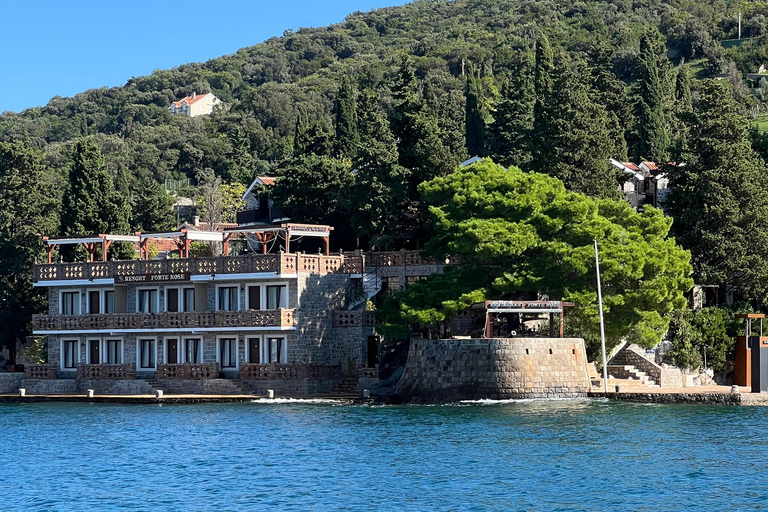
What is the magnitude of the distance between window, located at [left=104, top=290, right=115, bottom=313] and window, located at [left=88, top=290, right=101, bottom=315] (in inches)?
15.9

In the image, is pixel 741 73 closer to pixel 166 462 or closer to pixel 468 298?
pixel 468 298

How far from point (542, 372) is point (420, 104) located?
67.0 ft

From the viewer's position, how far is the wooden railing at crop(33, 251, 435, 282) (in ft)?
208

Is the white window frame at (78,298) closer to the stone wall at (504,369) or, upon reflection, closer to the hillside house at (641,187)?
the stone wall at (504,369)

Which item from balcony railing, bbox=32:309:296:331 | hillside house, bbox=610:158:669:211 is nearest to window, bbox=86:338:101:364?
balcony railing, bbox=32:309:296:331

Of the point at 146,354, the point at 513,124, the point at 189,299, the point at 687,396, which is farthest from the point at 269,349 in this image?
the point at 513,124

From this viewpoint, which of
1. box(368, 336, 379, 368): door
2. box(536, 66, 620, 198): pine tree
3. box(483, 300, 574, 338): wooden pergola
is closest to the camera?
box(483, 300, 574, 338): wooden pergola

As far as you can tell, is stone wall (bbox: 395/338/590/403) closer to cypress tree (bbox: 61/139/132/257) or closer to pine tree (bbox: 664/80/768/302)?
pine tree (bbox: 664/80/768/302)

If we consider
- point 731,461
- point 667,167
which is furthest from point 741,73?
point 731,461

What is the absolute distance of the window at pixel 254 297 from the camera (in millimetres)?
64688

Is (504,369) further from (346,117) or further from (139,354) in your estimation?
(346,117)

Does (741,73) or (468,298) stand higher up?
(741,73)

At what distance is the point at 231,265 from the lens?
6431 cm

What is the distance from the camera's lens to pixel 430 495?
35.3 meters
